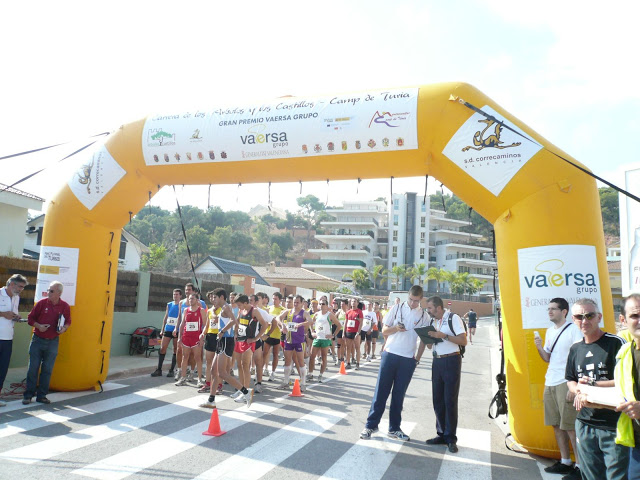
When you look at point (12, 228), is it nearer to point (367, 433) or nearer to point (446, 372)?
point (367, 433)

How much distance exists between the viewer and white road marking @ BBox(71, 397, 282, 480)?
5.03m

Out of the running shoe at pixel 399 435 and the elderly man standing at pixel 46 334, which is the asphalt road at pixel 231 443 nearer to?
the running shoe at pixel 399 435

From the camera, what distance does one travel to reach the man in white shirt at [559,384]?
5395 millimetres

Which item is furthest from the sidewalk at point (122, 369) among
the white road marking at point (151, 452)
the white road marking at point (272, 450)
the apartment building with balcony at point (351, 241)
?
the apartment building with balcony at point (351, 241)

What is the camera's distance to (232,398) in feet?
29.9

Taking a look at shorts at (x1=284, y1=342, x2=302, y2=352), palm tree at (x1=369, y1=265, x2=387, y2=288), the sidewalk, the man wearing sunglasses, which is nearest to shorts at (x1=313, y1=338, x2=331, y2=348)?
shorts at (x1=284, y1=342, x2=302, y2=352)

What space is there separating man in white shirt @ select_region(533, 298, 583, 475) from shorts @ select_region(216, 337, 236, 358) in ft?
Result: 16.6

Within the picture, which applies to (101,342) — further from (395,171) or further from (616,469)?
(616,469)

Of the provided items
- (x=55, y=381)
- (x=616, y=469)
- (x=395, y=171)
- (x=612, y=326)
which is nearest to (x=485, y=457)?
(x=612, y=326)

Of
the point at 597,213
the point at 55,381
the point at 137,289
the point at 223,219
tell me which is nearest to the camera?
the point at 597,213

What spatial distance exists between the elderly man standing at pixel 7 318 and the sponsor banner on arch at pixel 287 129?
299cm

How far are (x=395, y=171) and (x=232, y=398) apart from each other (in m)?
5.11

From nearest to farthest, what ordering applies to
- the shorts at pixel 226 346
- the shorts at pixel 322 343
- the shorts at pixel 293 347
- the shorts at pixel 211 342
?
1. the shorts at pixel 226 346
2. the shorts at pixel 211 342
3. the shorts at pixel 293 347
4. the shorts at pixel 322 343

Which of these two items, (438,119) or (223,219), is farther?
(223,219)
